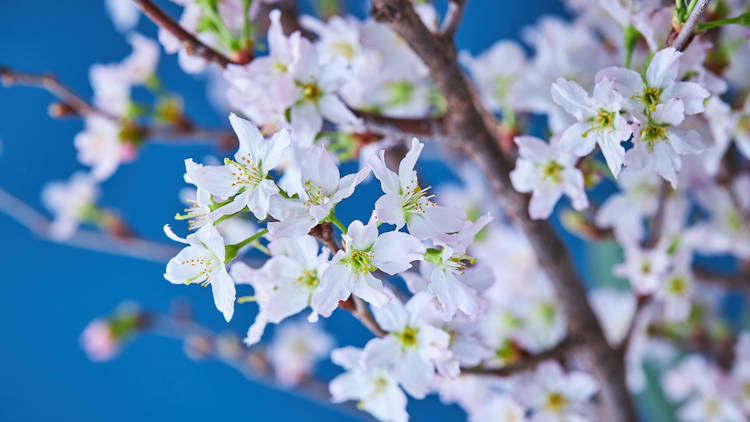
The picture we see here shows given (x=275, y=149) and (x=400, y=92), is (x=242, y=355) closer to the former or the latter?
(x=400, y=92)

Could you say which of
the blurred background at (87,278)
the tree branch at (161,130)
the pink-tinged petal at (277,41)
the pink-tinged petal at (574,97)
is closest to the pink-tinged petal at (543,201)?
the pink-tinged petal at (574,97)

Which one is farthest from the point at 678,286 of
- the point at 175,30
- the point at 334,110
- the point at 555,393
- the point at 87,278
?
the point at 87,278

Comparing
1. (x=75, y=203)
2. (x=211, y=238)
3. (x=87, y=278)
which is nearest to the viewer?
(x=211, y=238)

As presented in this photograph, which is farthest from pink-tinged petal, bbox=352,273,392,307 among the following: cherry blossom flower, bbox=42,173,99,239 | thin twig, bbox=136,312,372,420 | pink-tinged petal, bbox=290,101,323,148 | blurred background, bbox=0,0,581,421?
blurred background, bbox=0,0,581,421

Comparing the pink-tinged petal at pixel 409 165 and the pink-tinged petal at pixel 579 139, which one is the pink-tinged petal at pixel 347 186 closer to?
the pink-tinged petal at pixel 409 165

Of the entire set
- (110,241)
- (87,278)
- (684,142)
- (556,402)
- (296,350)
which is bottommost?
(556,402)

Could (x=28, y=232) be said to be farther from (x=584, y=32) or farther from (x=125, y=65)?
(x=584, y=32)
